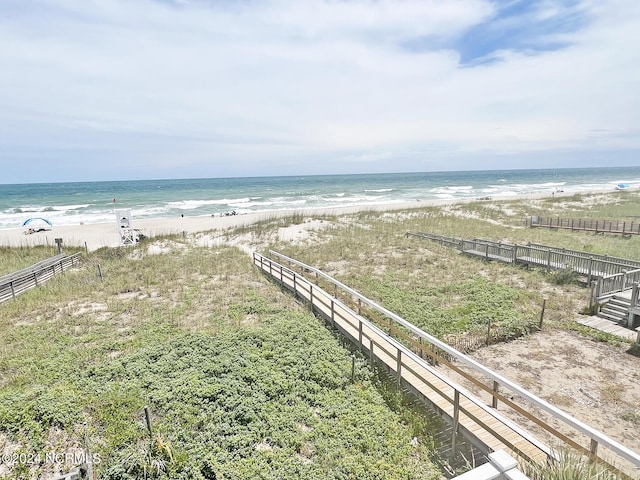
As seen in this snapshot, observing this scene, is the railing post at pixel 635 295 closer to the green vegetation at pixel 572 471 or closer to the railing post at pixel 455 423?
the railing post at pixel 455 423

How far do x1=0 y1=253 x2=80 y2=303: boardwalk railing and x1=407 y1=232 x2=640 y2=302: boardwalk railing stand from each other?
21.5m

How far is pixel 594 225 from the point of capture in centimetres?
2658

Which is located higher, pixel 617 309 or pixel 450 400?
pixel 450 400

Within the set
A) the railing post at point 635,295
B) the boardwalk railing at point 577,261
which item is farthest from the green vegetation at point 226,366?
the railing post at point 635,295

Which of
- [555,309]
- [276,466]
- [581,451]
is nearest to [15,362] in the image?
[276,466]

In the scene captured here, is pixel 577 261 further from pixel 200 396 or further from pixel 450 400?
pixel 200 396

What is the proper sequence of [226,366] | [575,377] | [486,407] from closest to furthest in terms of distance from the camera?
[486,407] < [226,366] < [575,377]

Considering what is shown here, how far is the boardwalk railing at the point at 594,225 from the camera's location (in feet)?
82.1

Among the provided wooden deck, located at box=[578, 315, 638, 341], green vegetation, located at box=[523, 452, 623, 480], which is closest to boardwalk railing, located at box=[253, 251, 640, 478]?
green vegetation, located at box=[523, 452, 623, 480]

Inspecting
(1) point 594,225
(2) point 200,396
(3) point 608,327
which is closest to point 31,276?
(2) point 200,396

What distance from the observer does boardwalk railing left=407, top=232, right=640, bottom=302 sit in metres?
11.9

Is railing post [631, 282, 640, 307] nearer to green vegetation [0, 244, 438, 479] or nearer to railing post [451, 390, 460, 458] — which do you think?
railing post [451, 390, 460, 458]

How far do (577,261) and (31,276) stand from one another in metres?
24.1

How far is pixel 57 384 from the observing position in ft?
23.4
